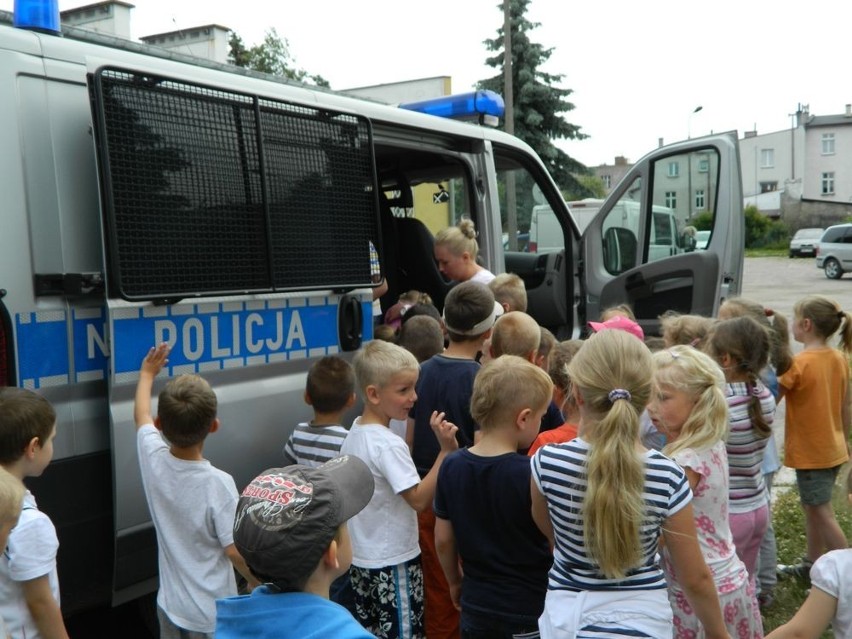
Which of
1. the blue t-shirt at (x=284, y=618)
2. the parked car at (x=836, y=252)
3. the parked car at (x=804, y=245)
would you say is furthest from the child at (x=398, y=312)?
the parked car at (x=804, y=245)

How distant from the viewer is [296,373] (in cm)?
357

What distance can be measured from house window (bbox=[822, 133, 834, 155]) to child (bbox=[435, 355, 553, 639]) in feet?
237

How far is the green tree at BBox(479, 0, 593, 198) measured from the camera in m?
26.1

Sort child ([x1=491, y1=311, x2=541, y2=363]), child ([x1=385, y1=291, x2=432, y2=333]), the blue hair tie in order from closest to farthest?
1. the blue hair tie
2. child ([x1=491, y1=311, x2=541, y2=363])
3. child ([x1=385, y1=291, x2=432, y2=333])

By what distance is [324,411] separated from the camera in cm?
333

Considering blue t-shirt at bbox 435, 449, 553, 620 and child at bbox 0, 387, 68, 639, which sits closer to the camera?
child at bbox 0, 387, 68, 639

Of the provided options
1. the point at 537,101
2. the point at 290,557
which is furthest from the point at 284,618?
the point at 537,101

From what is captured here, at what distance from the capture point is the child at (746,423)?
3377 mm

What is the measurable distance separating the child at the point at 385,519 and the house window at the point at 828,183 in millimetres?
71779

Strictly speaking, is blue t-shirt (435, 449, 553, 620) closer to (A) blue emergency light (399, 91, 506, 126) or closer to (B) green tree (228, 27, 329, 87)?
(A) blue emergency light (399, 91, 506, 126)

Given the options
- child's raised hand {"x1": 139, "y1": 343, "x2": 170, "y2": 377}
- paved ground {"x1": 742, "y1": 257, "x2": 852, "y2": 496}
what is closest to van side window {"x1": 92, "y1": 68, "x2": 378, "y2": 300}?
child's raised hand {"x1": 139, "y1": 343, "x2": 170, "y2": 377}

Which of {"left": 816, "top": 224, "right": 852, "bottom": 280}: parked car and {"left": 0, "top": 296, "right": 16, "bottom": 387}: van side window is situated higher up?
{"left": 0, "top": 296, "right": 16, "bottom": 387}: van side window

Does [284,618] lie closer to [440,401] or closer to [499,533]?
[499,533]

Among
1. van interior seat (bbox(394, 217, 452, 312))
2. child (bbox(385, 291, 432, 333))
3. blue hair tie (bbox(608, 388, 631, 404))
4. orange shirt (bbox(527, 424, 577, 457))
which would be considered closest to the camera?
blue hair tie (bbox(608, 388, 631, 404))
